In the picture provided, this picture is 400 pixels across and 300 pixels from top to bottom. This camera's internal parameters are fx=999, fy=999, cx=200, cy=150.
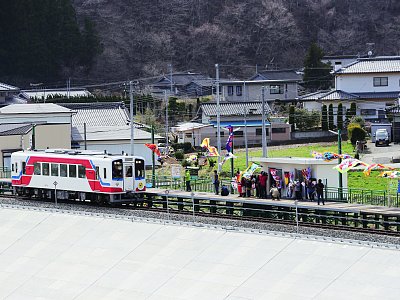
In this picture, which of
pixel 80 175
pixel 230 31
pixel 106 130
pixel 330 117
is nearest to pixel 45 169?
pixel 80 175

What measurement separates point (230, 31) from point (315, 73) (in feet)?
75.8

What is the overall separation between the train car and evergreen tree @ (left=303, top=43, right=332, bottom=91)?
4480 centimetres

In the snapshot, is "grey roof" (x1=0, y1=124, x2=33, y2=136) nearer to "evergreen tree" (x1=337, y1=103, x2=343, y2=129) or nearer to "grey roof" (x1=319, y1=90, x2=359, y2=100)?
"evergreen tree" (x1=337, y1=103, x2=343, y2=129)

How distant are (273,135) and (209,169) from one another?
1187cm

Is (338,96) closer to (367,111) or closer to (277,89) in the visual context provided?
(367,111)

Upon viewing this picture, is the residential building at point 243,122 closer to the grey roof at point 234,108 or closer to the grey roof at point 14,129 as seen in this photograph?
the grey roof at point 234,108

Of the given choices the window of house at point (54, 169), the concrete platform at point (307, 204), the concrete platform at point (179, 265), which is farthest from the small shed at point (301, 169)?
the window of house at point (54, 169)

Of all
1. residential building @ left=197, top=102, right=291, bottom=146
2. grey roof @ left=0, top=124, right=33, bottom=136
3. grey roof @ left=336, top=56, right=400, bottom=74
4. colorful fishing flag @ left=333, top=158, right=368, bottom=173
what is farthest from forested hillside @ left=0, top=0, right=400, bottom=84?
colorful fishing flag @ left=333, top=158, right=368, bottom=173

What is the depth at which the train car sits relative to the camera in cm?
3312

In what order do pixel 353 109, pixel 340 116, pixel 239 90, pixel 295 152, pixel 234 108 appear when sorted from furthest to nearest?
pixel 239 90, pixel 234 108, pixel 353 109, pixel 340 116, pixel 295 152

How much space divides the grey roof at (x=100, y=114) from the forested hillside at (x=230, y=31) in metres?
34.1

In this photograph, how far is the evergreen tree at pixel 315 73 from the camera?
260 ft

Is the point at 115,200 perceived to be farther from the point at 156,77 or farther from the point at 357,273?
the point at 156,77

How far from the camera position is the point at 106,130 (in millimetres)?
54000
